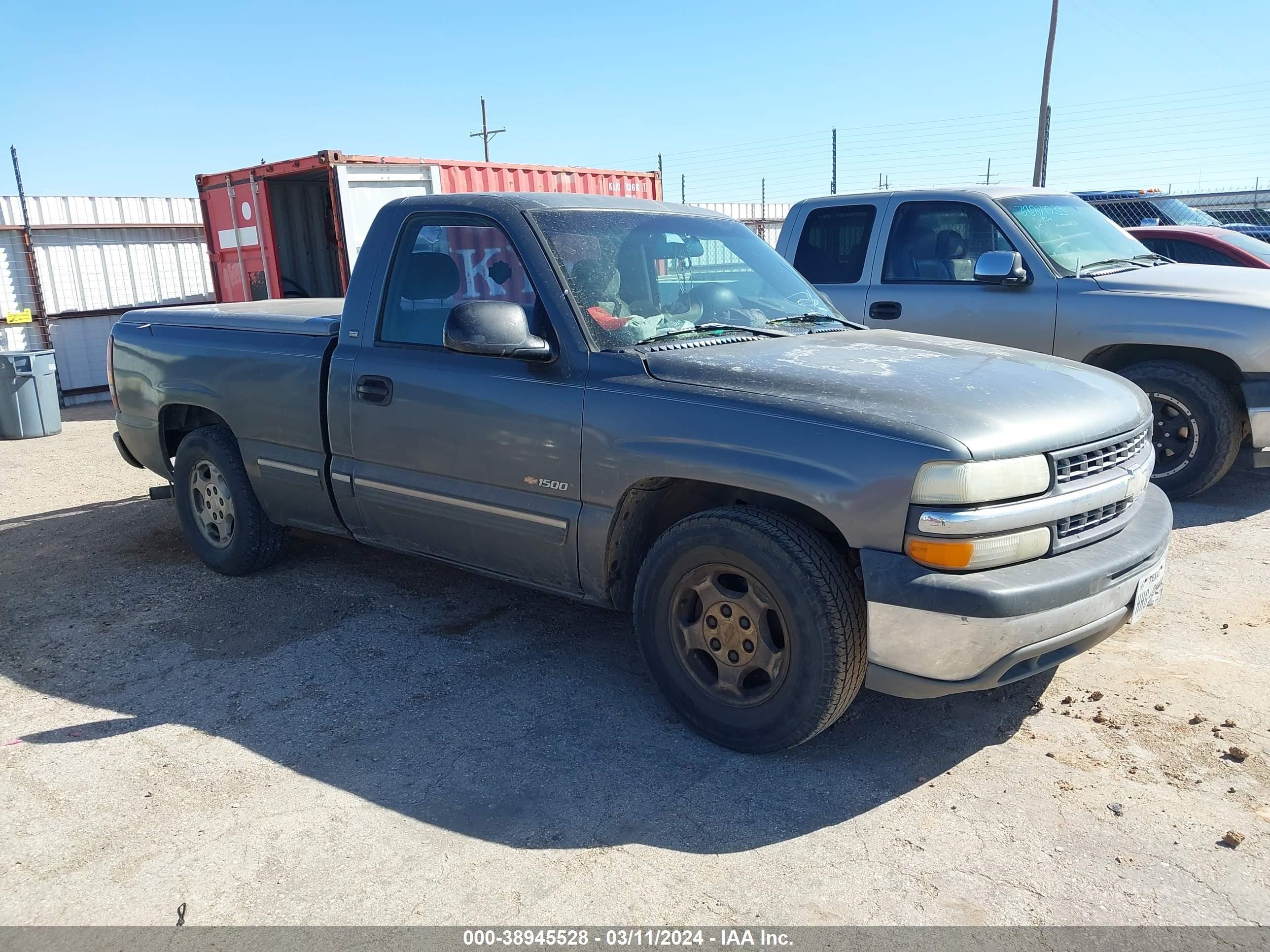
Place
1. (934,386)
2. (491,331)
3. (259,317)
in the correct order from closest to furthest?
1. (934,386)
2. (491,331)
3. (259,317)

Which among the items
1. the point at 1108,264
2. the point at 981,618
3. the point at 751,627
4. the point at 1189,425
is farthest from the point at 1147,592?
the point at 1108,264

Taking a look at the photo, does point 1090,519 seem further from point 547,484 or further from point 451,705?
point 451,705

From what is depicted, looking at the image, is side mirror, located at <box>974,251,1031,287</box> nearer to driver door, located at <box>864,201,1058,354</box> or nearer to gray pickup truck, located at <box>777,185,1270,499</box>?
gray pickup truck, located at <box>777,185,1270,499</box>

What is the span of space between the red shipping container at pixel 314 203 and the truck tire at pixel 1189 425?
705 cm

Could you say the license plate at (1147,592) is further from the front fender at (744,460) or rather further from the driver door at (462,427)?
the driver door at (462,427)

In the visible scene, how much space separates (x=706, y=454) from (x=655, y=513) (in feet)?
1.76

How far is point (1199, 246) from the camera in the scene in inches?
390

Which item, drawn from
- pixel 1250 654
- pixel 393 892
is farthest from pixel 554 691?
pixel 1250 654

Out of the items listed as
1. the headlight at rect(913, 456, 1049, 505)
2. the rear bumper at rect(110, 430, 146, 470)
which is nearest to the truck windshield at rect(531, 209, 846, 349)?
the headlight at rect(913, 456, 1049, 505)

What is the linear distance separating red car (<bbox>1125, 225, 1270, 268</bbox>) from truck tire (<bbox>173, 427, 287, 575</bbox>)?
8675mm

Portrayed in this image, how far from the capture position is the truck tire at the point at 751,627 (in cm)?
314

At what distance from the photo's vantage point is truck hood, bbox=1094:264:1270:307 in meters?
6.13

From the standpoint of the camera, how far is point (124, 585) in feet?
18.0

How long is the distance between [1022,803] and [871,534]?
1.00m
